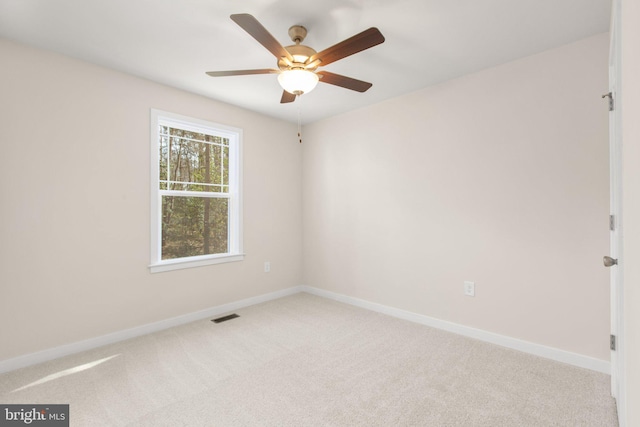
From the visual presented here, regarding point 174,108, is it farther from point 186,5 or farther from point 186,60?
point 186,5

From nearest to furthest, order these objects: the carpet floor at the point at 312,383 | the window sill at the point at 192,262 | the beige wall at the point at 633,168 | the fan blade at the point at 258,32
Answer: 1. the beige wall at the point at 633,168
2. the fan blade at the point at 258,32
3. the carpet floor at the point at 312,383
4. the window sill at the point at 192,262

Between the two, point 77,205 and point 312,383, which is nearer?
point 312,383

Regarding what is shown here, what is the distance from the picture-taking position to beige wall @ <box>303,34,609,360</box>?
226cm

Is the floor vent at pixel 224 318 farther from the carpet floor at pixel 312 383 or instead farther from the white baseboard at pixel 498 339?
the white baseboard at pixel 498 339

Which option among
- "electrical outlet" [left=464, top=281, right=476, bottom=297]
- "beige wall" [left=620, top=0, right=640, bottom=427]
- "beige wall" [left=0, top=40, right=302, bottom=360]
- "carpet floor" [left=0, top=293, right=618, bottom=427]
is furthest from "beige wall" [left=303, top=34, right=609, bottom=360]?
"beige wall" [left=0, top=40, right=302, bottom=360]

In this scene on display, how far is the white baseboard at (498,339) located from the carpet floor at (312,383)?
0.06 m

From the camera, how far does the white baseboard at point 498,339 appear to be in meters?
2.24

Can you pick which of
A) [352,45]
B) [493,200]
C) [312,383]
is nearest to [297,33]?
[352,45]

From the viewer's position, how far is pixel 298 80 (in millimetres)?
1993

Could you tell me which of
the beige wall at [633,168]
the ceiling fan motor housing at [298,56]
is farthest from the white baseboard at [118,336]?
the beige wall at [633,168]

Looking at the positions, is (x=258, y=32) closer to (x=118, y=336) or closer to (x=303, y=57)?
(x=303, y=57)

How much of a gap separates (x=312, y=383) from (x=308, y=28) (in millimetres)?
2448

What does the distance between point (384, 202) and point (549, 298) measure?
1.72 meters

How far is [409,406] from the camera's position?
1844 millimetres
